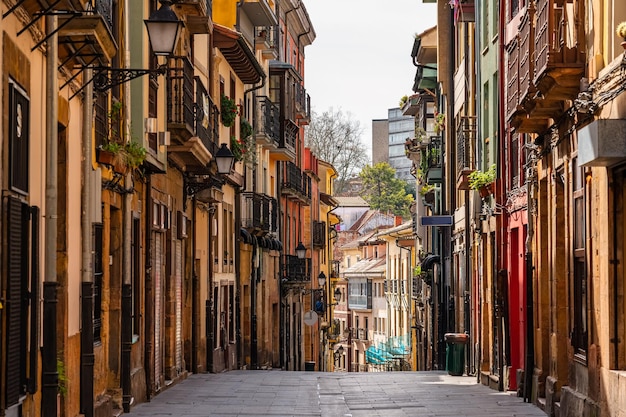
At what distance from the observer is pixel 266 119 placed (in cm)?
4338

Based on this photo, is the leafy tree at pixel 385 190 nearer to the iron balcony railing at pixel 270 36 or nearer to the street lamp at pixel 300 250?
the street lamp at pixel 300 250

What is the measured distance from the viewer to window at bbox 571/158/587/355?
16.4 metres

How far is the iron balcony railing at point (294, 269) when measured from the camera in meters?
49.4

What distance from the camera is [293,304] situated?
172 ft

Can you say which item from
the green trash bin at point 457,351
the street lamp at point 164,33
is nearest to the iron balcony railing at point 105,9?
the street lamp at point 164,33

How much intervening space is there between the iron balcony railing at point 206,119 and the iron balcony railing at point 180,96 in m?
1.02

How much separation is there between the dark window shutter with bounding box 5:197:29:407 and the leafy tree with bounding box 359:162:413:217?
105 meters

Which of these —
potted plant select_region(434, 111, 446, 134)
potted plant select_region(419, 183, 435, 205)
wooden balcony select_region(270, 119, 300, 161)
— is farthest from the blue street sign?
wooden balcony select_region(270, 119, 300, 161)

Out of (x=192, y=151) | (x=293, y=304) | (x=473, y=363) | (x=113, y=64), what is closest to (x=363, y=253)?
(x=293, y=304)

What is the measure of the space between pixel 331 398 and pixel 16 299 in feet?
37.4

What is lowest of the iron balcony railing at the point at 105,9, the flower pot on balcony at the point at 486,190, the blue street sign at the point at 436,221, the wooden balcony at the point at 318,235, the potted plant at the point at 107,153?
the blue street sign at the point at 436,221

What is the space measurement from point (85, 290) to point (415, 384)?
1214cm

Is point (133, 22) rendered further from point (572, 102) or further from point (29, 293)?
point (29, 293)

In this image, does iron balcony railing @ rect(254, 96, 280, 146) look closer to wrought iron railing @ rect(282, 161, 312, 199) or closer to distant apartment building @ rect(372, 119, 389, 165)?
wrought iron railing @ rect(282, 161, 312, 199)
